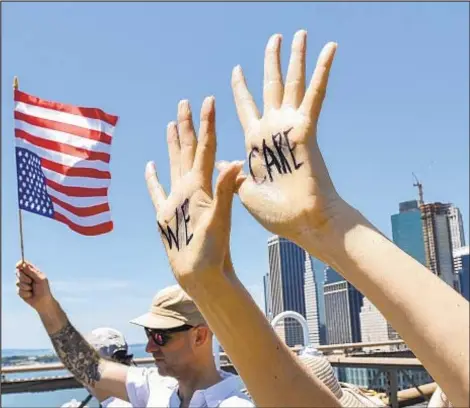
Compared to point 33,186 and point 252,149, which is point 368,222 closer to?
point 252,149

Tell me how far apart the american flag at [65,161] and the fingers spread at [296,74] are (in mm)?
2839

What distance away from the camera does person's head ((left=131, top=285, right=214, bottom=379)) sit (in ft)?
7.30

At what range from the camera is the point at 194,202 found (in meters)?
1.29

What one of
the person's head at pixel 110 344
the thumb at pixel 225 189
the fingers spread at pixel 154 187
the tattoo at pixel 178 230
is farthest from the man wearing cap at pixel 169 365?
the thumb at pixel 225 189

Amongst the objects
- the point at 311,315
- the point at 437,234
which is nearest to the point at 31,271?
the point at 311,315

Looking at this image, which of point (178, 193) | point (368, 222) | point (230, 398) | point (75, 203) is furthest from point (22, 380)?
point (368, 222)

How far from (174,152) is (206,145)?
0.15 meters

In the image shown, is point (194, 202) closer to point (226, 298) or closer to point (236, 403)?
point (226, 298)

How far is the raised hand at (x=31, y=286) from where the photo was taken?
2.77 meters

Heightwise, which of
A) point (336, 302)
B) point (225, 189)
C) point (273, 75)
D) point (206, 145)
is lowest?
point (225, 189)

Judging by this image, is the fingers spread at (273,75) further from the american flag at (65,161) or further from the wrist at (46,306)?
the american flag at (65,161)

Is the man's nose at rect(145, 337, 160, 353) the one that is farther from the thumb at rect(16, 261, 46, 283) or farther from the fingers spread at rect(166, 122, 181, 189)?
the fingers spread at rect(166, 122, 181, 189)

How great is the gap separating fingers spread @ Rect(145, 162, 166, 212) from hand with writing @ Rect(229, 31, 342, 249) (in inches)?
11.2

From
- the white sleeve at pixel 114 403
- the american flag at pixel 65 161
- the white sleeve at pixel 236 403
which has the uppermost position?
the american flag at pixel 65 161
